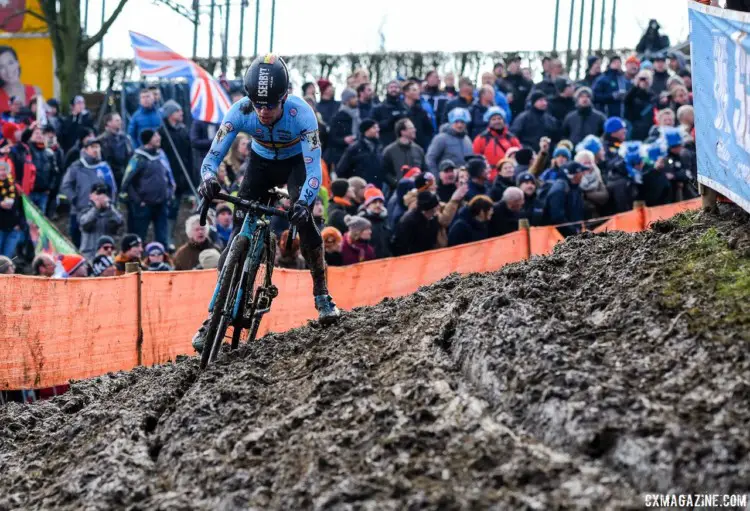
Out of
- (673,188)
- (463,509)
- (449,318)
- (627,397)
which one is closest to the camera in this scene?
(463,509)

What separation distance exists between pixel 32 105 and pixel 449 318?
44.4 feet

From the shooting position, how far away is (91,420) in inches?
353

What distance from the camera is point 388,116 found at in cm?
1861

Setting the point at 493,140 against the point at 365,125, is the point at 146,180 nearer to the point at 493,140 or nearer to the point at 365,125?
the point at 365,125

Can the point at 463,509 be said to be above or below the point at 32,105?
below

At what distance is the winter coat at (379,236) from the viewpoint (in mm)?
15195

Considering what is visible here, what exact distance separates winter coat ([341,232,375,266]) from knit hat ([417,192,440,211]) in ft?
2.84

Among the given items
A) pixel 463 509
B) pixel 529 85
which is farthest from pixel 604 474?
pixel 529 85

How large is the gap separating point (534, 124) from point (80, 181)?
23.8 ft

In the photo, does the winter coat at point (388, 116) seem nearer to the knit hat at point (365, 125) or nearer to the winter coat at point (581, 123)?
the knit hat at point (365, 125)

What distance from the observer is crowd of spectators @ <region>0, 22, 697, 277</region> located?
15133mm

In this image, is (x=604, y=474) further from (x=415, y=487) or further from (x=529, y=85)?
(x=529, y=85)

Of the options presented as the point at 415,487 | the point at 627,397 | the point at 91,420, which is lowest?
the point at 91,420

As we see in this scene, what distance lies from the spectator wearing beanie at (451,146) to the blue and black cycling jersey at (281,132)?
25.3 feet
